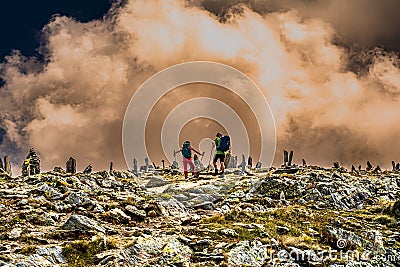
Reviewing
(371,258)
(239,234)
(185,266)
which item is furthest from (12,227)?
(371,258)

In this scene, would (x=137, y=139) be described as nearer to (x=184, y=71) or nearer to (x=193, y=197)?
(x=193, y=197)

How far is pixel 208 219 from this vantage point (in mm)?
18797

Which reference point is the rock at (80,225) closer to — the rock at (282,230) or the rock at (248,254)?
the rock at (248,254)

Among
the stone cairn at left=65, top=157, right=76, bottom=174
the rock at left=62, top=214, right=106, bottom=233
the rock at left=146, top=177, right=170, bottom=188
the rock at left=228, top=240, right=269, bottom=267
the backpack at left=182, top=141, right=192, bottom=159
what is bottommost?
the rock at left=228, top=240, right=269, bottom=267

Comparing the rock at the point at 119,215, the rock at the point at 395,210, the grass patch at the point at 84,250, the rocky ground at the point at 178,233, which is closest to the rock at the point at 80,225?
the rocky ground at the point at 178,233

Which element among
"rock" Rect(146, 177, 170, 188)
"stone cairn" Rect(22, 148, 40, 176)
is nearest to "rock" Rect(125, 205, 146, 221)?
"rock" Rect(146, 177, 170, 188)

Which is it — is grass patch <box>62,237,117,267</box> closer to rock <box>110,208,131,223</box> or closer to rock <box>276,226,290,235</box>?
rock <box>110,208,131,223</box>

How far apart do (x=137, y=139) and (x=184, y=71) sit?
11.5m

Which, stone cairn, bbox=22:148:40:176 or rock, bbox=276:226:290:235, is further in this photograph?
stone cairn, bbox=22:148:40:176

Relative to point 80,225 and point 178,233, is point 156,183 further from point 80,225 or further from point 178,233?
point 178,233

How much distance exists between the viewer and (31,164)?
62.0 metres

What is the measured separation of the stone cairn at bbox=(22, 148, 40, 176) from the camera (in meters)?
60.8

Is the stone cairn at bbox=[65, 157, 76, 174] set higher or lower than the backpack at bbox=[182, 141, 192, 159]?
higher

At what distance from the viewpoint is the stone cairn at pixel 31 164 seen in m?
60.8
